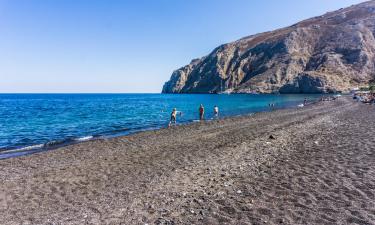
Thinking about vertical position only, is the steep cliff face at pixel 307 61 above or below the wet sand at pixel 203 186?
above

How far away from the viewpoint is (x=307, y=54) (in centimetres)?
15688

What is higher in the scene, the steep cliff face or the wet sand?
the steep cliff face

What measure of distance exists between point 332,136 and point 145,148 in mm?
11618

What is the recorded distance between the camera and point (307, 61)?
152m

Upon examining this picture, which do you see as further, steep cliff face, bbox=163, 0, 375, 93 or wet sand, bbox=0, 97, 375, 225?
steep cliff face, bbox=163, 0, 375, 93

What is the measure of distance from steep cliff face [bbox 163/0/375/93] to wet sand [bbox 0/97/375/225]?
123804 mm

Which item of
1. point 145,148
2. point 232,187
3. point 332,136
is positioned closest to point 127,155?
point 145,148

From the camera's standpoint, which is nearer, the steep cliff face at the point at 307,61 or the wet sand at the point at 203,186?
the wet sand at the point at 203,186

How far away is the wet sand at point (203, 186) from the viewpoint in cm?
735

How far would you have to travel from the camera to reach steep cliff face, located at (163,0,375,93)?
133125mm

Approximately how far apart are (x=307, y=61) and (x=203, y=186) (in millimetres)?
157615

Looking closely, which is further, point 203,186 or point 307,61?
point 307,61

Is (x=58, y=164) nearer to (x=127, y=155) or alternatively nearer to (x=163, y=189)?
(x=127, y=155)

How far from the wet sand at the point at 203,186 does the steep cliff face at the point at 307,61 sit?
406 feet
